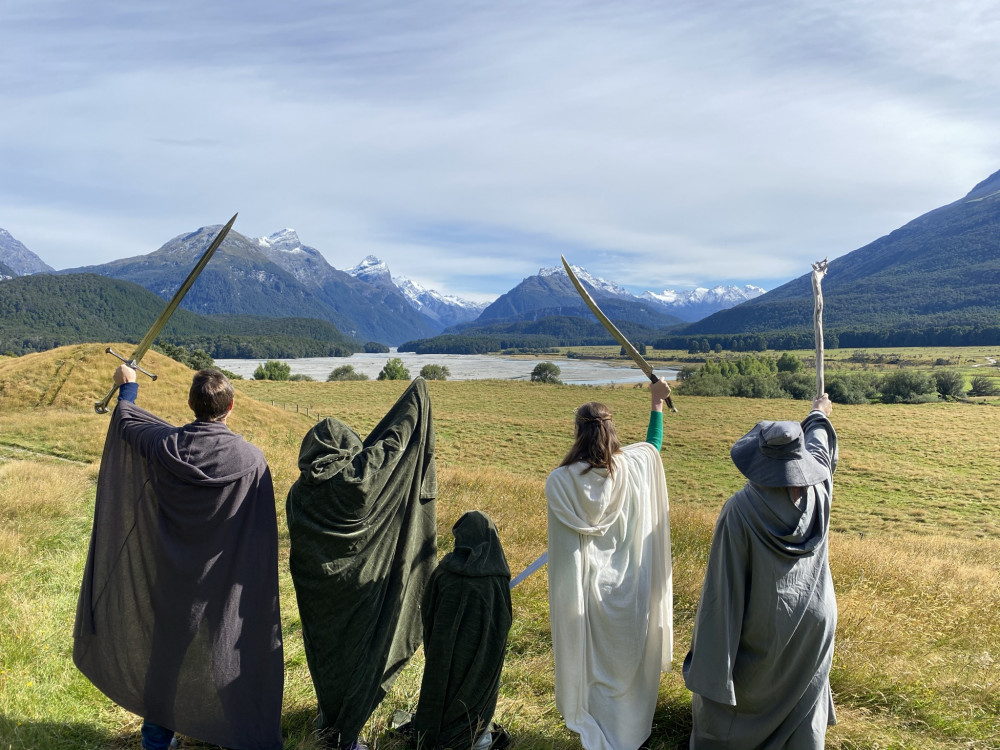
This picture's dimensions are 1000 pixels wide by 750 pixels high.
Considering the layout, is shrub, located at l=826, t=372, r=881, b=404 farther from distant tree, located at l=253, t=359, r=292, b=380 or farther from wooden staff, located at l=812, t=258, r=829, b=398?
wooden staff, located at l=812, t=258, r=829, b=398

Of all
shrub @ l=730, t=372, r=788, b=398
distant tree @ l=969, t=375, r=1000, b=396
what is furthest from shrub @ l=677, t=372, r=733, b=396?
distant tree @ l=969, t=375, r=1000, b=396

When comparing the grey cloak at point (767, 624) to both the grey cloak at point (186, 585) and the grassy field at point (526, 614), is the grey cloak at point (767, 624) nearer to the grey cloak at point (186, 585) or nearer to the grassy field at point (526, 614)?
the grassy field at point (526, 614)

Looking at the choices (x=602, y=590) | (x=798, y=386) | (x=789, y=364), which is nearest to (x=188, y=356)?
(x=602, y=590)

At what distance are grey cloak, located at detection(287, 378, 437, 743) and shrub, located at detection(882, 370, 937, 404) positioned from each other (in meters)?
86.0

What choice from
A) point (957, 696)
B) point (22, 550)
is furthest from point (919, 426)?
point (22, 550)

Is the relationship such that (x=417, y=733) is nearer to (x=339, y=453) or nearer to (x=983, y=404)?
(x=339, y=453)

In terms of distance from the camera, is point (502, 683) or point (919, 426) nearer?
point (502, 683)

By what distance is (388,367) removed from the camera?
95250mm

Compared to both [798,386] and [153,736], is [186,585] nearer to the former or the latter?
[153,736]

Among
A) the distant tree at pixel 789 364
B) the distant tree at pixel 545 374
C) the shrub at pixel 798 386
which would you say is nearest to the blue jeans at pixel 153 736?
the shrub at pixel 798 386

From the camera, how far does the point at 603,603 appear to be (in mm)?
3881

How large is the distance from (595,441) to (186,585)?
2571 mm

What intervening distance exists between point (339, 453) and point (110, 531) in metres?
1.54

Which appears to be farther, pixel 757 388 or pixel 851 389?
pixel 757 388
